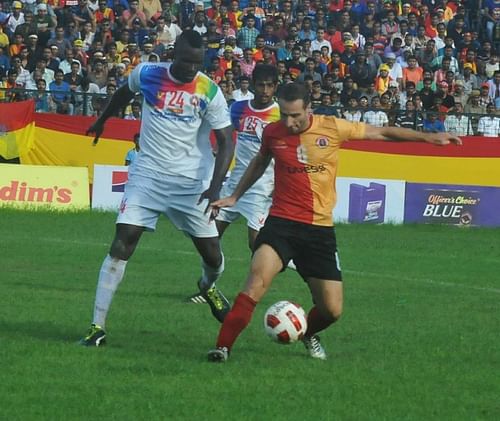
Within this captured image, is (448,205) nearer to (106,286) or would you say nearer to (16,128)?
(16,128)

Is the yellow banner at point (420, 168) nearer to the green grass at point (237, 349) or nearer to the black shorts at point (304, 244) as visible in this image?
the green grass at point (237, 349)

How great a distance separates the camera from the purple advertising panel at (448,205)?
78.2 feet

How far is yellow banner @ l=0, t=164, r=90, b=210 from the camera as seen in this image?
75.7ft

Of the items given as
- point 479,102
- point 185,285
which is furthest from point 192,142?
point 479,102

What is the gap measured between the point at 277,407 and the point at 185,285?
263 inches

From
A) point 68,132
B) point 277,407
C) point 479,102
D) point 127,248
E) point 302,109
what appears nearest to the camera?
point 277,407

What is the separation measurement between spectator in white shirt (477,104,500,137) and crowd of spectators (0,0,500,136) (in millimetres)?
20

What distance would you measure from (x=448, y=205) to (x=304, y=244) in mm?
15130

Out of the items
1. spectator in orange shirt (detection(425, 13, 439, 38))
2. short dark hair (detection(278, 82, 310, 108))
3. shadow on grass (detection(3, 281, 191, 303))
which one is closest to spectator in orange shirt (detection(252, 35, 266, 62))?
spectator in orange shirt (detection(425, 13, 439, 38))

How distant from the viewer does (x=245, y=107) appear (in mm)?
13586

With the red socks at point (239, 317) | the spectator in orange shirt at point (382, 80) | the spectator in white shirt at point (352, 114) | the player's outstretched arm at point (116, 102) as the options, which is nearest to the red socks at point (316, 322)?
the red socks at point (239, 317)

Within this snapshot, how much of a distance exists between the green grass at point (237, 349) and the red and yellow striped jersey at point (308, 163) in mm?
1108

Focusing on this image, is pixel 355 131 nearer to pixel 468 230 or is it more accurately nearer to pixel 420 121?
pixel 468 230

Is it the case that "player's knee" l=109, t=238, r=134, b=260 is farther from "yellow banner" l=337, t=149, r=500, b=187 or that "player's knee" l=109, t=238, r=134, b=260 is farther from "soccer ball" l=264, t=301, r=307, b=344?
"yellow banner" l=337, t=149, r=500, b=187
